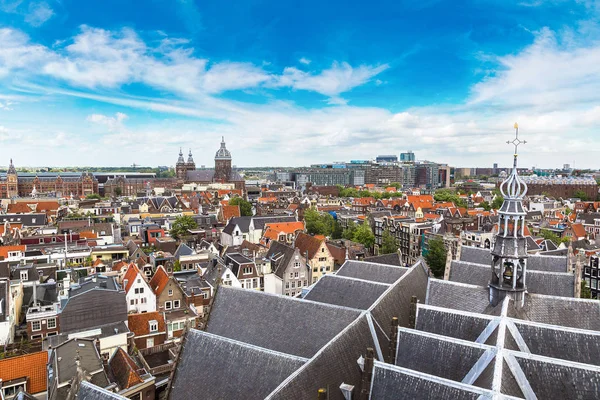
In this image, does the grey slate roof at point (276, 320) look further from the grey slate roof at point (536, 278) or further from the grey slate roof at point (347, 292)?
the grey slate roof at point (536, 278)

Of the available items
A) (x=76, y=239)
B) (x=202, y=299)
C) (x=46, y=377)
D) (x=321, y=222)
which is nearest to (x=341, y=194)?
(x=321, y=222)

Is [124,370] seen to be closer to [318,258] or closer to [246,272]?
[246,272]

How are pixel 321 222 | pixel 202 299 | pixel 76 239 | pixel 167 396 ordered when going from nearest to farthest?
pixel 167 396
pixel 202 299
pixel 76 239
pixel 321 222

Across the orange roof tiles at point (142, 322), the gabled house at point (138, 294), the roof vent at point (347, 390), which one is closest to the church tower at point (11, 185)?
the gabled house at point (138, 294)

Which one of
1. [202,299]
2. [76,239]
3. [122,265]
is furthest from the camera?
[76,239]

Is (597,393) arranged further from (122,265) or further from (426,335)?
(122,265)

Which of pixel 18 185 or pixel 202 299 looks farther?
pixel 18 185
